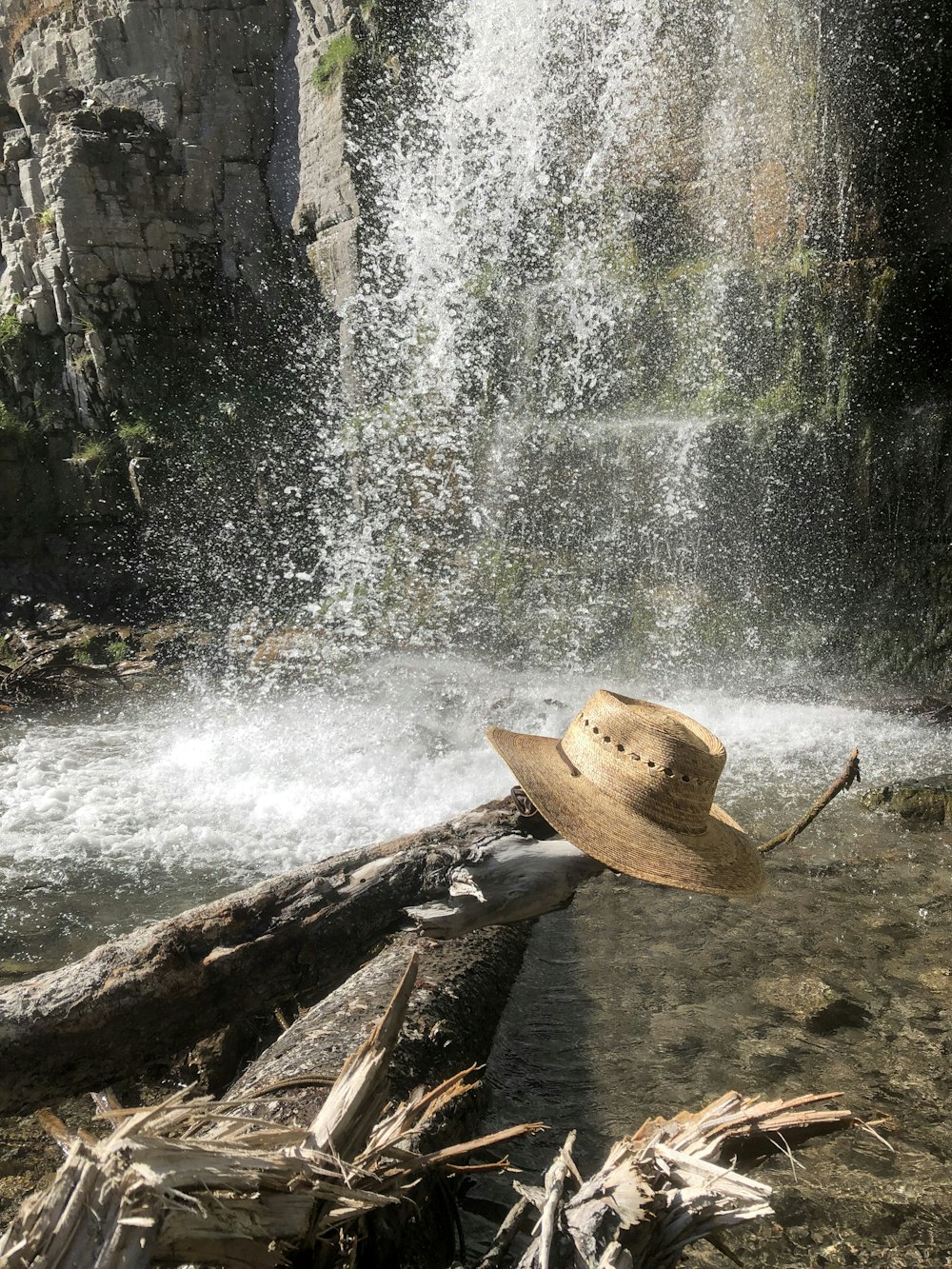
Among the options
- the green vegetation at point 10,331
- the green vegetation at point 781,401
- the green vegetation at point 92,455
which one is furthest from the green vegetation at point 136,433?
the green vegetation at point 781,401

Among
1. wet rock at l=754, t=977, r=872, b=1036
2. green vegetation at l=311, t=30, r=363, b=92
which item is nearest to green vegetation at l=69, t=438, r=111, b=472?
green vegetation at l=311, t=30, r=363, b=92

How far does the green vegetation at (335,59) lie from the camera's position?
34.2ft

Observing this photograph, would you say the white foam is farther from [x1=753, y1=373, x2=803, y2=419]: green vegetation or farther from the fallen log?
[x1=753, y1=373, x2=803, y2=419]: green vegetation

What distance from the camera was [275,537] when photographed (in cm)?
1018

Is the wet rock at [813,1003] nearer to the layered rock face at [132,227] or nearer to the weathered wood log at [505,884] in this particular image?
the weathered wood log at [505,884]

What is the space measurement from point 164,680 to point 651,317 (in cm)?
542

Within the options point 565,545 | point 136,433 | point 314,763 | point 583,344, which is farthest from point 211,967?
point 136,433

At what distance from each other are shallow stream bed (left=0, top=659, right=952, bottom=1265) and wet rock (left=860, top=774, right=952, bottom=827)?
11 cm

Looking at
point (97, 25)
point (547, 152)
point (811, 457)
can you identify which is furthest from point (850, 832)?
point (97, 25)

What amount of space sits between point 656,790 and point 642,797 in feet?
0.14

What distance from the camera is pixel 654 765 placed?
251 centimetres

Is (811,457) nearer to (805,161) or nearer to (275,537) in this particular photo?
(805,161)

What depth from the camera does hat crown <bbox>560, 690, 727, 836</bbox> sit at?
251 cm

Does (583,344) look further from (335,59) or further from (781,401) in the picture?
(335,59)
